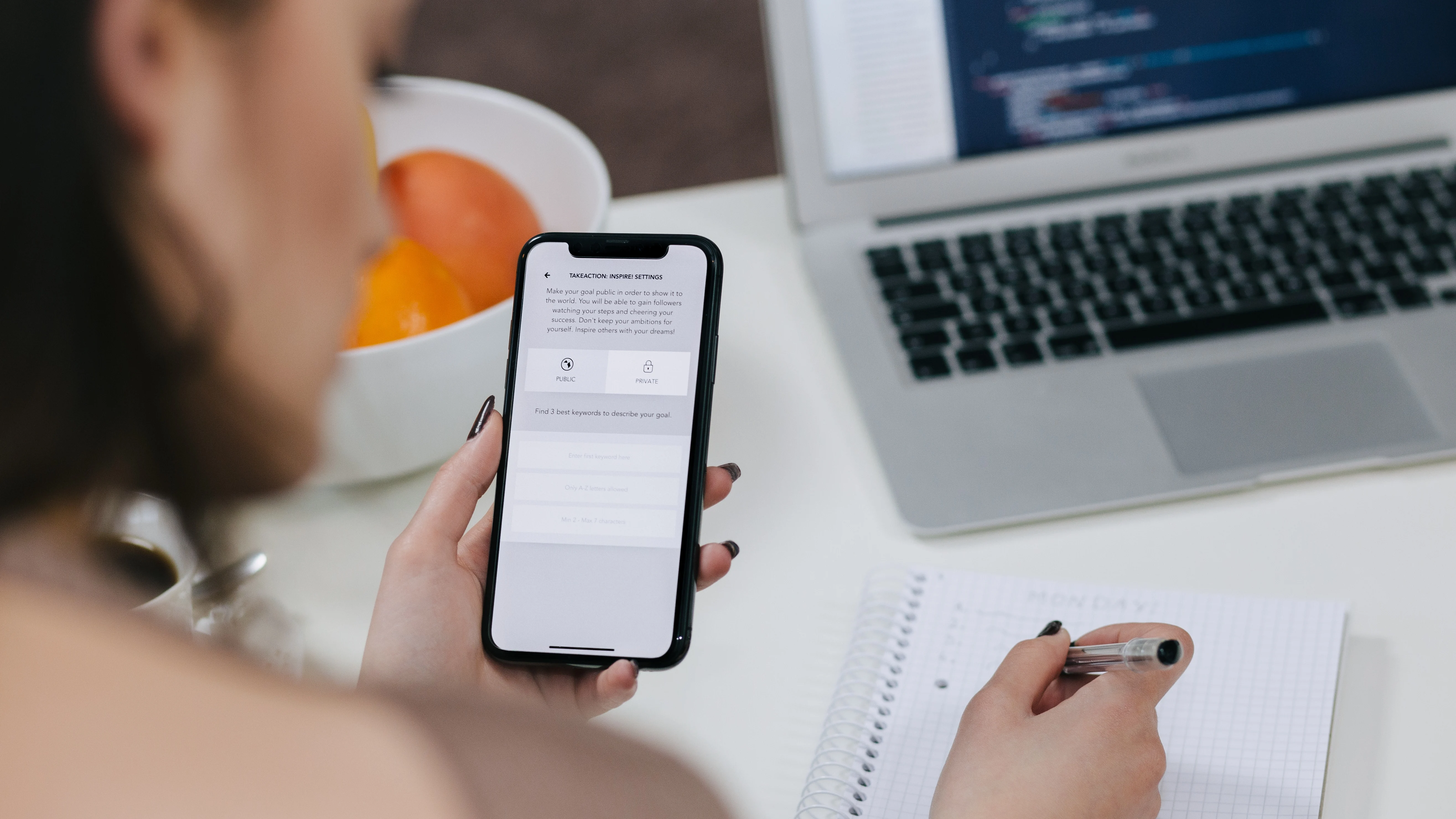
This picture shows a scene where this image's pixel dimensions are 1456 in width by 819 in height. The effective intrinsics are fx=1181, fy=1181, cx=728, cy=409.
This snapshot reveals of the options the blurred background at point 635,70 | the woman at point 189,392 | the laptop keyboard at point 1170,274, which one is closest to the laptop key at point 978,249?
the laptop keyboard at point 1170,274

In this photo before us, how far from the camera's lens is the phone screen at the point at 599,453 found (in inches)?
21.7

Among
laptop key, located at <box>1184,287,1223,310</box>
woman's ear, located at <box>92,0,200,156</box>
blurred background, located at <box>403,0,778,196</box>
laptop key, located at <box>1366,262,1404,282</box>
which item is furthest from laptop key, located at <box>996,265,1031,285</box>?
blurred background, located at <box>403,0,778,196</box>

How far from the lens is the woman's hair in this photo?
256mm

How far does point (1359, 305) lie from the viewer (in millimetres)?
764

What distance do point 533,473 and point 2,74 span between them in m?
0.35

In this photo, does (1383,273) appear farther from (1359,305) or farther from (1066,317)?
(1066,317)

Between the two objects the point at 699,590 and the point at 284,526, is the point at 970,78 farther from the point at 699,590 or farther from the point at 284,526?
the point at 284,526

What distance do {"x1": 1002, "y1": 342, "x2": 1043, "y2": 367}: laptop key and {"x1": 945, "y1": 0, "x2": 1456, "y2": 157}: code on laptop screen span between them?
0.17 metres

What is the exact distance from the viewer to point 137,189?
283 millimetres

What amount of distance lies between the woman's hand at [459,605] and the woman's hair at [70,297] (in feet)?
0.77

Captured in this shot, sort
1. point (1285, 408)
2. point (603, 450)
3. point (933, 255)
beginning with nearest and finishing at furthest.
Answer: point (603, 450), point (1285, 408), point (933, 255)

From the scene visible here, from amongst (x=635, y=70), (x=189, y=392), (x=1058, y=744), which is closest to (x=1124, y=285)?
(x=1058, y=744)

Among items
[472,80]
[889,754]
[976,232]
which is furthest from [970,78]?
[472,80]

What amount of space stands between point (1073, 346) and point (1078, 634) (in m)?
0.23
